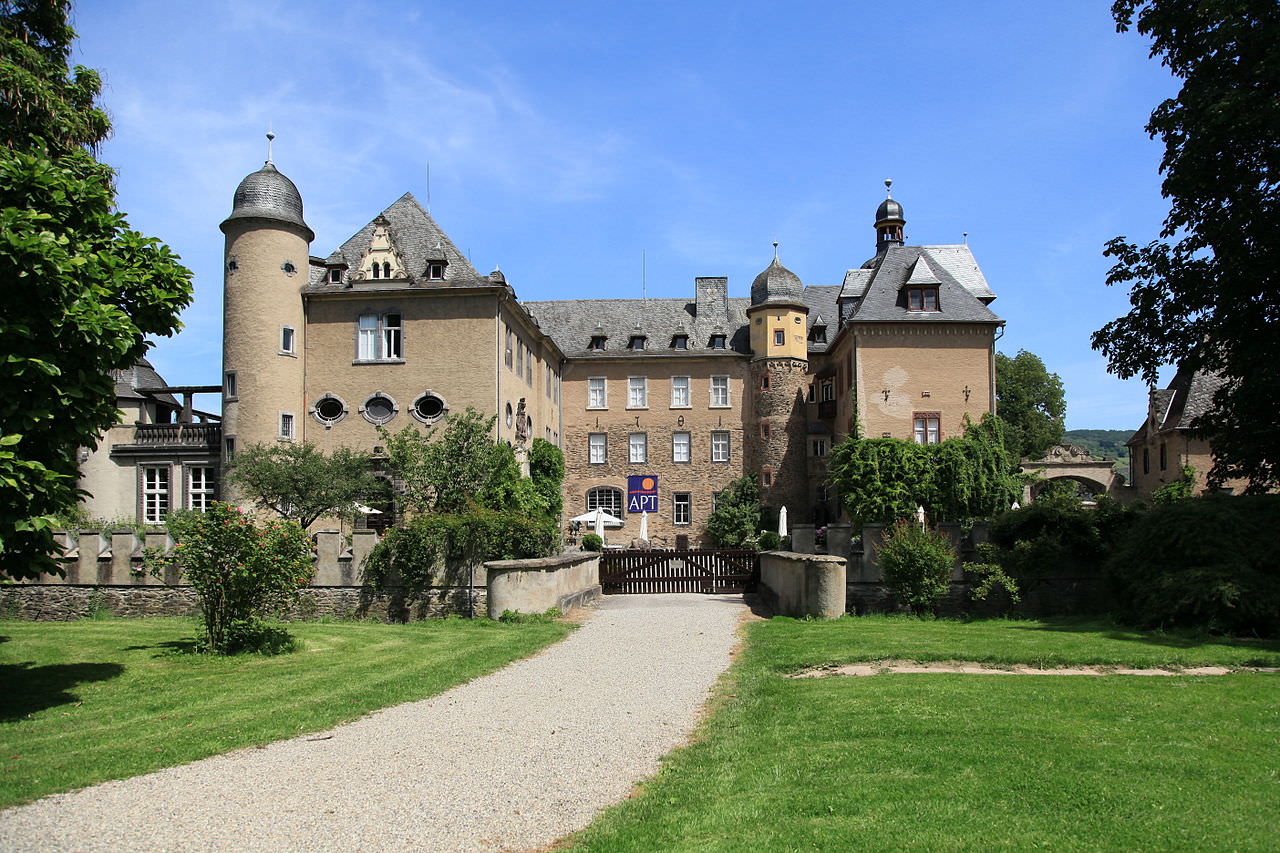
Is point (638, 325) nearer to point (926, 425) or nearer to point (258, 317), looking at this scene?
point (926, 425)

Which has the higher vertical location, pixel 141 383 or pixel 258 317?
pixel 258 317

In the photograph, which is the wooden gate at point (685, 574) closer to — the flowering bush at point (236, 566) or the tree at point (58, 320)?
the flowering bush at point (236, 566)

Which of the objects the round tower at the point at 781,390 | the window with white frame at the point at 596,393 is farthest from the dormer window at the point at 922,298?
→ the window with white frame at the point at 596,393

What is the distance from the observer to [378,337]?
33.7 metres

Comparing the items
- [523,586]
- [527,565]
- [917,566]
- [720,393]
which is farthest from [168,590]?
[720,393]

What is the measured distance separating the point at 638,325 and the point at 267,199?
2162 cm

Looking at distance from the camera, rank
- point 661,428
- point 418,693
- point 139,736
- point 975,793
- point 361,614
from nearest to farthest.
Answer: point 975,793 < point 139,736 < point 418,693 < point 361,614 < point 661,428

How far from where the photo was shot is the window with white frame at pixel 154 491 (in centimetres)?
3478

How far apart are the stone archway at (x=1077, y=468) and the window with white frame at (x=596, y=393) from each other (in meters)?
21.4

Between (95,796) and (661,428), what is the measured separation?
41.8 meters

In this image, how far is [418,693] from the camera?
34.7 feet

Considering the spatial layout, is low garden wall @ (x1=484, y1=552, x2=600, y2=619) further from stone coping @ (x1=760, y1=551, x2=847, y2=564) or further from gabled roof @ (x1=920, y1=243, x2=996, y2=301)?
gabled roof @ (x1=920, y1=243, x2=996, y2=301)

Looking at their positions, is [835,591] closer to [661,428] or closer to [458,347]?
[458,347]

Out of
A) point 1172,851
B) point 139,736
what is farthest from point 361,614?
point 1172,851
